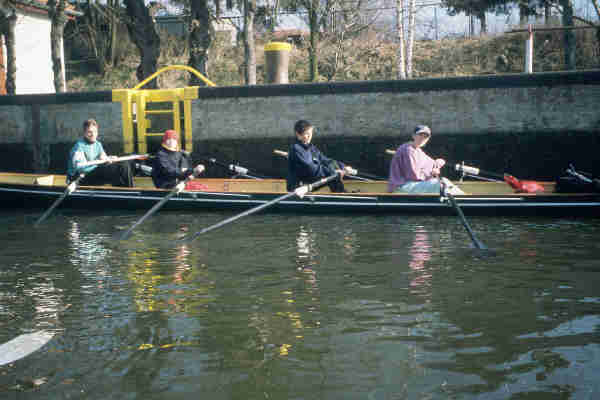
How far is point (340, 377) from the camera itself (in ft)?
11.7

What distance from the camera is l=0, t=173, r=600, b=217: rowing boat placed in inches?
349

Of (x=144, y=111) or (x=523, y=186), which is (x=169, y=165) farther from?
(x=523, y=186)

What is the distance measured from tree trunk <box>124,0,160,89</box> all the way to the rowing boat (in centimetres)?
521

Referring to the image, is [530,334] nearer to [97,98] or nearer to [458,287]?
[458,287]

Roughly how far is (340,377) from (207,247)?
4057 mm

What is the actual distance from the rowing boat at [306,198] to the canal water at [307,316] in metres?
0.89

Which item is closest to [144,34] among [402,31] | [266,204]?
[402,31]

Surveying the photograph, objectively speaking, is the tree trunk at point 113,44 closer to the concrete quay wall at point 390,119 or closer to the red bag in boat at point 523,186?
the concrete quay wall at point 390,119

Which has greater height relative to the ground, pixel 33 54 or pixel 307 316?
pixel 33 54

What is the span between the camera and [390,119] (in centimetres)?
1127

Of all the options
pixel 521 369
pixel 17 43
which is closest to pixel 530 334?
pixel 521 369

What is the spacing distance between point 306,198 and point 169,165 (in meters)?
2.22

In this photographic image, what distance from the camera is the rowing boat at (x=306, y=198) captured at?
887 centimetres

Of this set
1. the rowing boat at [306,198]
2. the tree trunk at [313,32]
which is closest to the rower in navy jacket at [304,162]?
the rowing boat at [306,198]
